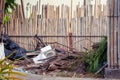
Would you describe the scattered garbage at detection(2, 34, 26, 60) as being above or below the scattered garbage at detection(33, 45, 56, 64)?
above

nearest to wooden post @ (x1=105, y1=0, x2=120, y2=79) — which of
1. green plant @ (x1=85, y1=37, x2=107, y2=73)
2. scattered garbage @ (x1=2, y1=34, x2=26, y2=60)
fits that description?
green plant @ (x1=85, y1=37, x2=107, y2=73)

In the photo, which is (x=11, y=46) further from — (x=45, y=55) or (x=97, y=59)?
(x=97, y=59)

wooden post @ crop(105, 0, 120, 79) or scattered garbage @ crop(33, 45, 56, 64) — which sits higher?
wooden post @ crop(105, 0, 120, 79)

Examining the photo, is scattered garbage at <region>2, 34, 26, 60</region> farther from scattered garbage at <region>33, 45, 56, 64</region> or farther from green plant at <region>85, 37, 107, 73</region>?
green plant at <region>85, 37, 107, 73</region>

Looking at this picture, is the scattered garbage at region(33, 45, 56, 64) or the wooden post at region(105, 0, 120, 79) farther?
the scattered garbage at region(33, 45, 56, 64)

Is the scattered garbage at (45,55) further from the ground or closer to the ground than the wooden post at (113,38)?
closer to the ground

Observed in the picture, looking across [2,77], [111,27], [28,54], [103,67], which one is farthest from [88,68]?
[2,77]

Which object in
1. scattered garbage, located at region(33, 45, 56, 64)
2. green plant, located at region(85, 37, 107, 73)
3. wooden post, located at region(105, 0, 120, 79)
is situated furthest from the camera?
scattered garbage, located at region(33, 45, 56, 64)

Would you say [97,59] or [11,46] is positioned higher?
[11,46]

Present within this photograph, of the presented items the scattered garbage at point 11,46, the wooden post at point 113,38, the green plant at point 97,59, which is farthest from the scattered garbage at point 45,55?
the wooden post at point 113,38

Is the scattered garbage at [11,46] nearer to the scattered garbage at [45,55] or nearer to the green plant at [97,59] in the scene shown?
the scattered garbage at [45,55]

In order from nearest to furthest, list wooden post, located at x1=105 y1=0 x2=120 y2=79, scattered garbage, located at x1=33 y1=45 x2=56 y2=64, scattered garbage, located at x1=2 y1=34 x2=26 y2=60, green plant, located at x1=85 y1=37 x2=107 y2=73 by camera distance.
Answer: wooden post, located at x1=105 y1=0 x2=120 y2=79, green plant, located at x1=85 y1=37 x2=107 y2=73, scattered garbage, located at x1=33 y1=45 x2=56 y2=64, scattered garbage, located at x1=2 y1=34 x2=26 y2=60

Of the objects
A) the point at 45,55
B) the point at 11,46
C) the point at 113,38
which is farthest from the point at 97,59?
the point at 11,46

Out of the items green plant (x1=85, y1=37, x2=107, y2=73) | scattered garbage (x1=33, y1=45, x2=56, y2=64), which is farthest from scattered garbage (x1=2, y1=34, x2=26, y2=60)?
green plant (x1=85, y1=37, x2=107, y2=73)
